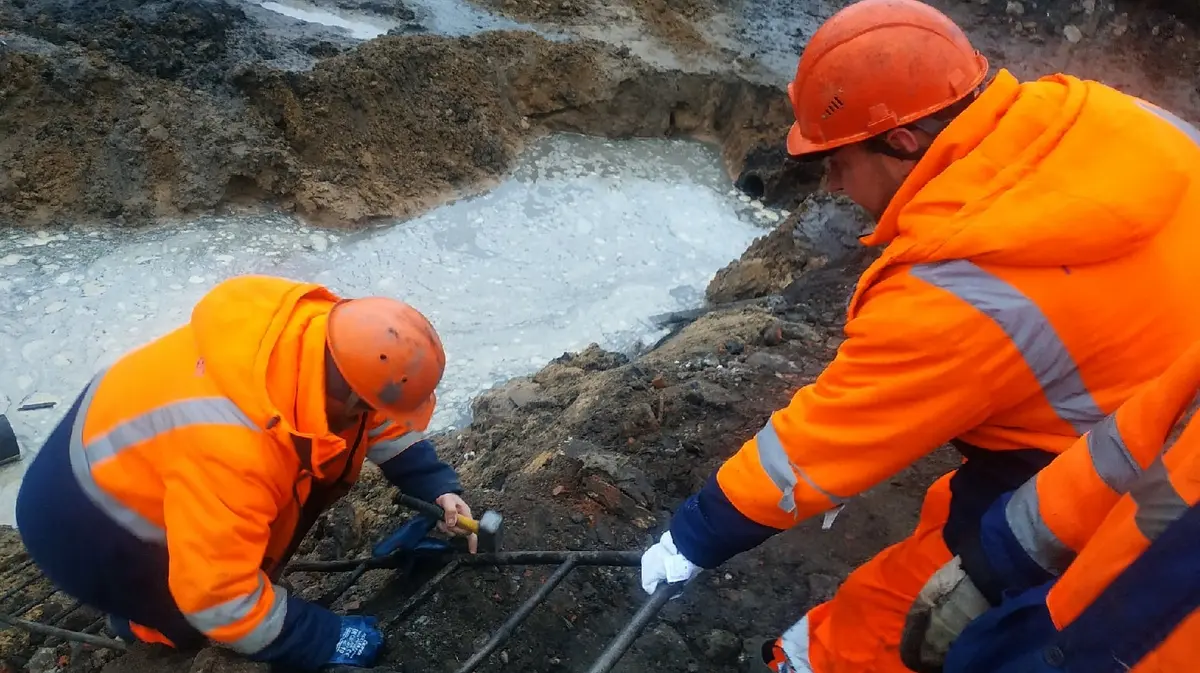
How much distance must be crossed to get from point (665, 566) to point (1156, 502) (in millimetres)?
1179

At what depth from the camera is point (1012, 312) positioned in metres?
1.39

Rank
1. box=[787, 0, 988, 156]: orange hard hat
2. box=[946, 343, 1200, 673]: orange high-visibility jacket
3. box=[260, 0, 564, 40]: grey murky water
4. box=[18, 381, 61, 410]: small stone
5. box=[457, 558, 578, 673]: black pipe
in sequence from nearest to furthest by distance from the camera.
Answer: box=[946, 343, 1200, 673]: orange high-visibility jacket, box=[787, 0, 988, 156]: orange hard hat, box=[457, 558, 578, 673]: black pipe, box=[18, 381, 61, 410]: small stone, box=[260, 0, 564, 40]: grey murky water

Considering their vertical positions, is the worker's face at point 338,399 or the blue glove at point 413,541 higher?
the worker's face at point 338,399

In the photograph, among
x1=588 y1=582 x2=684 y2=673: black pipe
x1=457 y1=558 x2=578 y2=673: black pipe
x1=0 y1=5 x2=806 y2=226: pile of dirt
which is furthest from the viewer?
x1=0 y1=5 x2=806 y2=226: pile of dirt

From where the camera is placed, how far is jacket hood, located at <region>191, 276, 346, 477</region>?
77.0 inches

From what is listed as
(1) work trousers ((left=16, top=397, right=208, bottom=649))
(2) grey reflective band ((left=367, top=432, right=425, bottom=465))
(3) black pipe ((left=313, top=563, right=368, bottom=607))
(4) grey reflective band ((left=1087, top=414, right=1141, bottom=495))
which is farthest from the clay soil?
(4) grey reflective band ((left=1087, top=414, right=1141, bottom=495))

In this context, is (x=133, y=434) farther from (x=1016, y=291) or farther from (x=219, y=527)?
(x=1016, y=291)

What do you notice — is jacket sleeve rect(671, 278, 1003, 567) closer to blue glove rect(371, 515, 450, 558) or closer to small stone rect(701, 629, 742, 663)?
Result: small stone rect(701, 629, 742, 663)

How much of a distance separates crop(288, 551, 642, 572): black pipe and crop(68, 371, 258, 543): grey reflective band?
767 millimetres

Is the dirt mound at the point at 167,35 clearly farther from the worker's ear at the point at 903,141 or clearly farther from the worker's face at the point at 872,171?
the worker's ear at the point at 903,141

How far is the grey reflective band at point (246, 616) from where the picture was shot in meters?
2.03

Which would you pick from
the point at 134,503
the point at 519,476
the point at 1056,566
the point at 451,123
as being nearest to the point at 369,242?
the point at 451,123

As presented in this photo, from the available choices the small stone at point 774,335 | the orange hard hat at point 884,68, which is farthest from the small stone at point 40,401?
the orange hard hat at point 884,68

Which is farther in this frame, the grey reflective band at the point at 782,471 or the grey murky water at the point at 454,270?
the grey murky water at the point at 454,270
